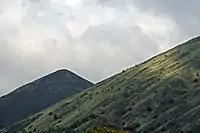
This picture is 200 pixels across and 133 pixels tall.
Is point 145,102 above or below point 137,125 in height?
above

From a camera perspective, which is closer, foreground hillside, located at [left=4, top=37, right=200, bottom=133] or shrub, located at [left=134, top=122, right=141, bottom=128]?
foreground hillside, located at [left=4, top=37, right=200, bottom=133]

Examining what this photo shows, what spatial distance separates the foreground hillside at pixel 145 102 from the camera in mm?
111562

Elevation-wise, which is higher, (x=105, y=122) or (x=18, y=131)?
(x=18, y=131)

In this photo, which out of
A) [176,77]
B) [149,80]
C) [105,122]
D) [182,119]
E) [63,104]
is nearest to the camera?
[182,119]

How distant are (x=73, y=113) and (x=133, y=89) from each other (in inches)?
808

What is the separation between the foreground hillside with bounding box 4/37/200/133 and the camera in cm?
11156

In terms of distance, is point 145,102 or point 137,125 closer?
point 137,125

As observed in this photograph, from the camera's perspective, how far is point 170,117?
111m

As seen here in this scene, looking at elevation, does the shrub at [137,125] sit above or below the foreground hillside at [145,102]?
below

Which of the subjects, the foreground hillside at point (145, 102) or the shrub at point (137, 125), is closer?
the foreground hillside at point (145, 102)

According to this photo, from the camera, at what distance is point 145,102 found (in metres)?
126

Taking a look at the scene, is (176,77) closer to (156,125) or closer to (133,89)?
(133,89)

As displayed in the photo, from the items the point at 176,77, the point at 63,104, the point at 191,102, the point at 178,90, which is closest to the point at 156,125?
the point at 191,102

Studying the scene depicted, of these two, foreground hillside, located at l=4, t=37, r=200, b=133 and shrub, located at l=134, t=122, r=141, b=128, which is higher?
foreground hillside, located at l=4, t=37, r=200, b=133
